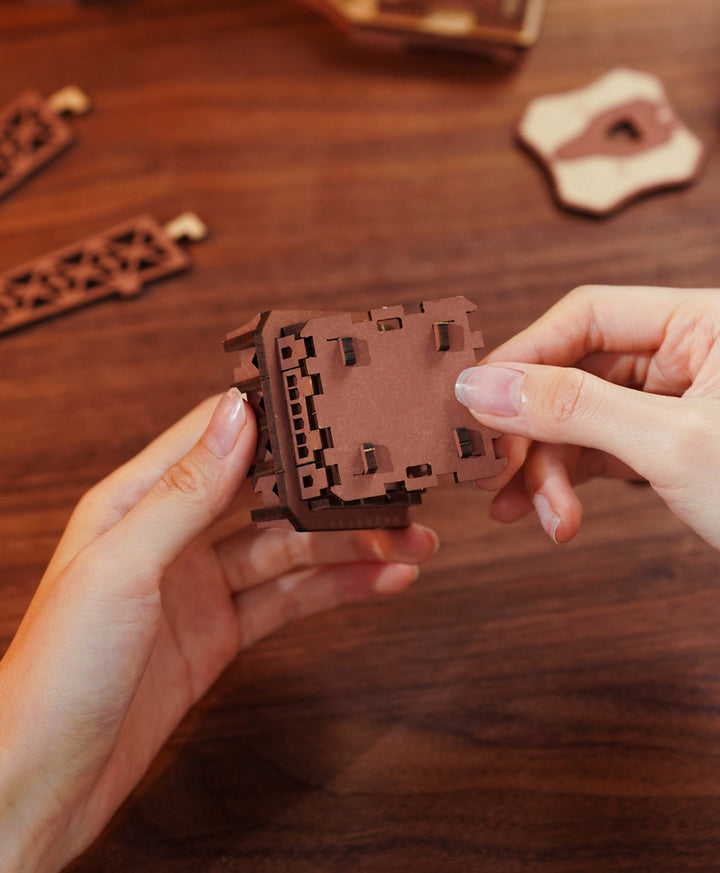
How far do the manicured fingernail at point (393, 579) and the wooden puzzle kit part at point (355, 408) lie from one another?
0.95ft

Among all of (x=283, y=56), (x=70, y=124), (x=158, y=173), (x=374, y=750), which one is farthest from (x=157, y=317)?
(x=374, y=750)

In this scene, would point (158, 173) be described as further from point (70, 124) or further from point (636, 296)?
point (636, 296)

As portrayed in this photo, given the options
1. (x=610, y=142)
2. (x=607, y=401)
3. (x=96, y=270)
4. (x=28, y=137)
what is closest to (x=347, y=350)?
(x=607, y=401)

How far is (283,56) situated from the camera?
185 centimetres

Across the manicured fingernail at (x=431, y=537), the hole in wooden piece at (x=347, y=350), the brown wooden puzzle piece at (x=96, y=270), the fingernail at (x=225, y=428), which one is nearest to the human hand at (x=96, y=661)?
the fingernail at (x=225, y=428)

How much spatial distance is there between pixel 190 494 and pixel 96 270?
2.69 ft

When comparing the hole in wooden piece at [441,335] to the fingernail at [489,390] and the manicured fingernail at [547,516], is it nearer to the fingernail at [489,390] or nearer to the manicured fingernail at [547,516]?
the fingernail at [489,390]

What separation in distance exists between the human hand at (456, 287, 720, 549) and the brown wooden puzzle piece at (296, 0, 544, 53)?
0.94m

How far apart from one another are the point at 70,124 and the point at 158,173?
Result: 0.87ft

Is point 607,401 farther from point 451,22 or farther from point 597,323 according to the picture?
point 451,22

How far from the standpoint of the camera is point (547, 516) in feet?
3.55

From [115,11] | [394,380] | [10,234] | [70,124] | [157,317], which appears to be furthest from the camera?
[115,11]

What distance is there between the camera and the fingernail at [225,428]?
0.91 m

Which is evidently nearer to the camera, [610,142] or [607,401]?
[607,401]
